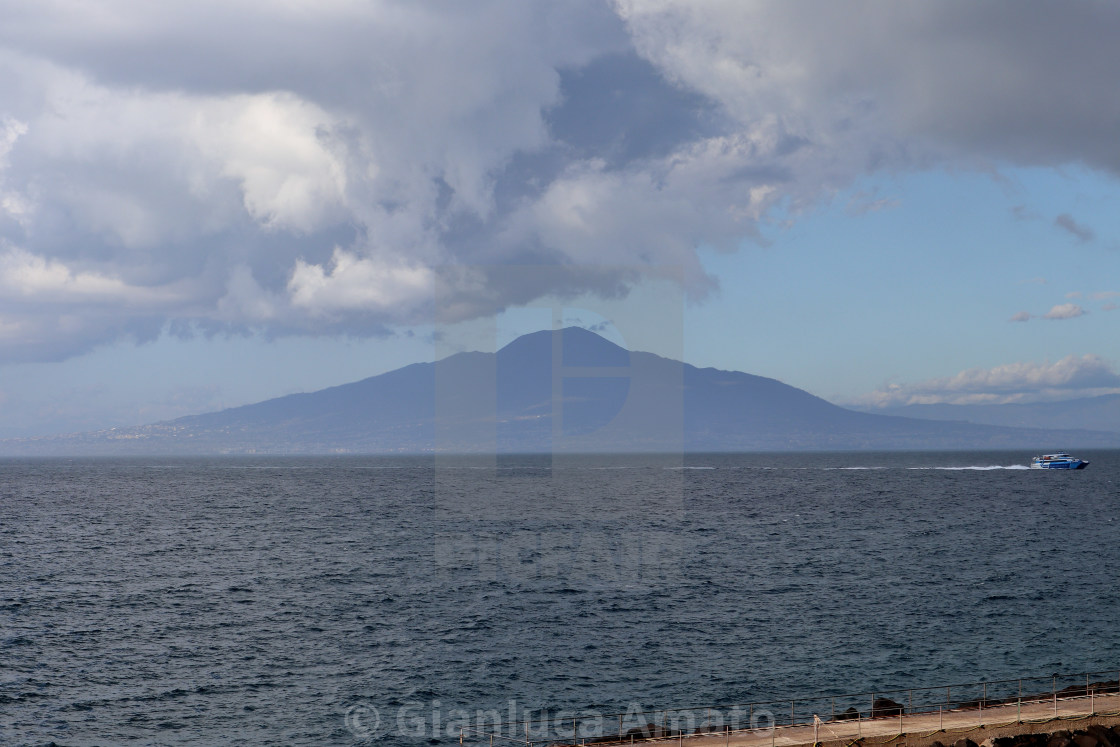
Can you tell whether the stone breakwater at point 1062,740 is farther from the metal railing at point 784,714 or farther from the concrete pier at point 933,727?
the metal railing at point 784,714

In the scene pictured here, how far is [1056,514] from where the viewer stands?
468ft

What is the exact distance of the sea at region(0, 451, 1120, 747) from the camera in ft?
149

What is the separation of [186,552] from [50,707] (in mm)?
61764

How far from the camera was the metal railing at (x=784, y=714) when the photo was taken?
3559 cm

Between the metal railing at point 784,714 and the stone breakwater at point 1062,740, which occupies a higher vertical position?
the stone breakwater at point 1062,740
